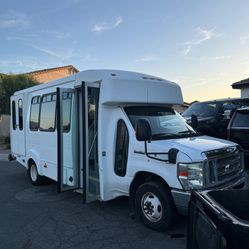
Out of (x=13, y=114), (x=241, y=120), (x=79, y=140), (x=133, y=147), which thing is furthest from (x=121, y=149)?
(x=13, y=114)

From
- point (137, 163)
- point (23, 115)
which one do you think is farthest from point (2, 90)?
point (137, 163)

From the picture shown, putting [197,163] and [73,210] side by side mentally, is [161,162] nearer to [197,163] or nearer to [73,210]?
[197,163]

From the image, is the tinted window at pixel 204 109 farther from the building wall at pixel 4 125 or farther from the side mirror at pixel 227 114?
the building wall at pixel 4 125

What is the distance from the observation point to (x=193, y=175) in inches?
198

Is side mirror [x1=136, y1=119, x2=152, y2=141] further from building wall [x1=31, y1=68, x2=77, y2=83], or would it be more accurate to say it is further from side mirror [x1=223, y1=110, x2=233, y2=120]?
building wall [x1=31, y1=68, x2=77, y2=83]

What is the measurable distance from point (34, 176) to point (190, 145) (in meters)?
5.15

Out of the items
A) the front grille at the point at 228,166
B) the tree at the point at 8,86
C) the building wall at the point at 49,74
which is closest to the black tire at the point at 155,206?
the front grille at the point at 228,166

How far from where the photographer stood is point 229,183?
551 centimetres

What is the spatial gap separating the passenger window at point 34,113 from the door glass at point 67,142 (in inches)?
66.0

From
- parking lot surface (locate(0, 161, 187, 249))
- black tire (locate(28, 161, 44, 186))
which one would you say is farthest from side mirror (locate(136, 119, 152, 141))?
black tire (locate(28, 161, 44, 186))

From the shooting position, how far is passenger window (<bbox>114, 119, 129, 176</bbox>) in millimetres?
6125

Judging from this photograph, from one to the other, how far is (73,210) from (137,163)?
6.29 ft

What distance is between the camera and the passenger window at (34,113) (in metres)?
8.82

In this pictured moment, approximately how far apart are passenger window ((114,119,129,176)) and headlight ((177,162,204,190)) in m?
1.35
